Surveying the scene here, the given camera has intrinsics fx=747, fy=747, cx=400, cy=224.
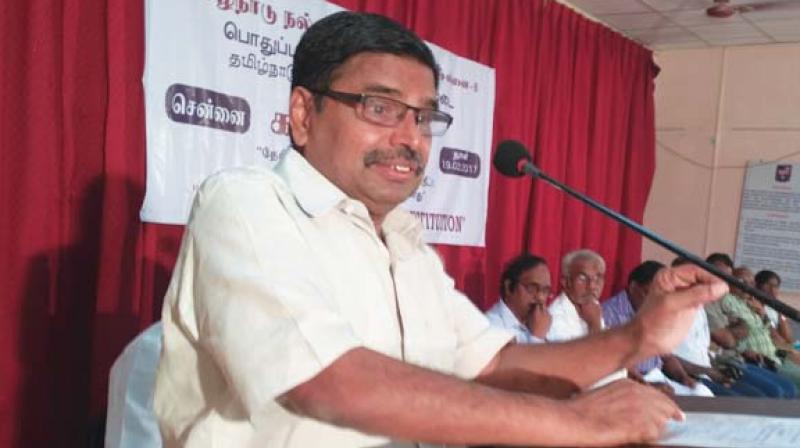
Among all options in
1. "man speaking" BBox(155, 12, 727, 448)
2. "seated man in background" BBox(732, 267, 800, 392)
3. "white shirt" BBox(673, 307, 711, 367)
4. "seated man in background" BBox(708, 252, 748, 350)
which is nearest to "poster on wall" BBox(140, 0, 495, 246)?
"man speaking" BBox(155, 12, 727, 448)

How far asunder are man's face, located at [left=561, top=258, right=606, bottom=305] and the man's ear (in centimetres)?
222

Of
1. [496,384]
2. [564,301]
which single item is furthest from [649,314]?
[564,301]

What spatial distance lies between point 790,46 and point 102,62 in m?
5.00

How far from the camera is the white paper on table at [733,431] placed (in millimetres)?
846

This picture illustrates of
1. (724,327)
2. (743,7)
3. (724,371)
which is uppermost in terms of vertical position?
(743,7)

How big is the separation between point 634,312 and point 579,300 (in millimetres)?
311

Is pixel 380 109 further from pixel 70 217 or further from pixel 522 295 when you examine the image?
pixel 522 295

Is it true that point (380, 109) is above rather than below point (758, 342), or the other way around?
above

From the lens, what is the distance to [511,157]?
144 centimetres

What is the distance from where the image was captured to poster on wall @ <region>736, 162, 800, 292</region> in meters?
5.39

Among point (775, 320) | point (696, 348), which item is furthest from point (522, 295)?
point (775, 320)

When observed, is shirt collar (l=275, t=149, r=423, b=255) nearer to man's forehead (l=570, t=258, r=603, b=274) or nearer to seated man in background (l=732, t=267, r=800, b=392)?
man's forehead (l=570, t=258, r=603, b=274)

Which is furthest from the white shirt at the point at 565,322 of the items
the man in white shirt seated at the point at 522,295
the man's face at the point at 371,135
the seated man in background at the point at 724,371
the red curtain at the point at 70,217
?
the man's face at the point at 371,135

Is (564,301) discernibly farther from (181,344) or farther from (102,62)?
(181,344)
